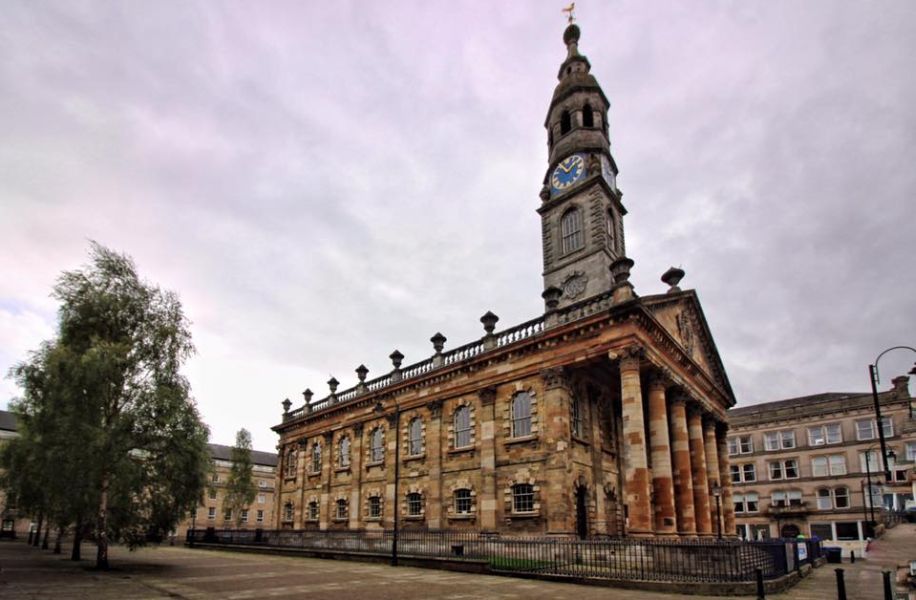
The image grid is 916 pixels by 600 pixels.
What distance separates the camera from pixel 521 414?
83.5ft

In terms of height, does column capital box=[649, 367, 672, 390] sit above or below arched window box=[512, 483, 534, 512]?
above

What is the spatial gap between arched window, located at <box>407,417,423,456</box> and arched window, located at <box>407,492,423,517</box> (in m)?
2.21

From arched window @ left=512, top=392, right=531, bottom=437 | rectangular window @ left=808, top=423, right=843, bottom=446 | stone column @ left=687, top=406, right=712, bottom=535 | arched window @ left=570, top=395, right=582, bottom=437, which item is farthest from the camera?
rectangular window @ left=808, top=423, right=843, bottom=446

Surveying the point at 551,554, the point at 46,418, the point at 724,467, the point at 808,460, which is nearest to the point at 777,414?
the point at 808,460

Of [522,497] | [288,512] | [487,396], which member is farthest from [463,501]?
[288,512]

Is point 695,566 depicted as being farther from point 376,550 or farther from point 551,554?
point 376,550

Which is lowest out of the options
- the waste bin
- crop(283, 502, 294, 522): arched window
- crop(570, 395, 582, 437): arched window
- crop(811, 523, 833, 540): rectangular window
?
crop(811, 523, 833, 540): rectangular window

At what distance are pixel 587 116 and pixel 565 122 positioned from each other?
4.76 feet

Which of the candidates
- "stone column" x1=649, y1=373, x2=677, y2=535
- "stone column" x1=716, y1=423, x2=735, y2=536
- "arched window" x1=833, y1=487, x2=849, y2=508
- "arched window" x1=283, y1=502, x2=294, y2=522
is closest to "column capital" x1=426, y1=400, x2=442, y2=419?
"stone column" x1=649, y1=373, x2=677, y2=535

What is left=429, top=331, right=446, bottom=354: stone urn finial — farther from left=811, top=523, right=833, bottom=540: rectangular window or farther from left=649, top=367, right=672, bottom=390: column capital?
left=811, top=523, right=833, bottom=540: rectangular window

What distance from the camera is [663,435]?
2267cm

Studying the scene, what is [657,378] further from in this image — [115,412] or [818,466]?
[818,466]

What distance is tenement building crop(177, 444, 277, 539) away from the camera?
68.3 meters

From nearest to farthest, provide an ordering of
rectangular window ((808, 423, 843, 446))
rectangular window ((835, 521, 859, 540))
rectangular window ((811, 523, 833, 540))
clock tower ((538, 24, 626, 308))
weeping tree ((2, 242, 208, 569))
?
weeping tree ((2, 242, 208, 569)) → clock tower ((538, 24, 626, 308)) → rectangular window ((835, 521, 859, 540)) → rectangular window ((811, 523, 833, 540)) → rectangular window ((808, 423, 843, 446))
